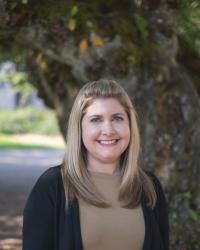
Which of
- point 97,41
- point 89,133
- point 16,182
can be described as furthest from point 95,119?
point 16,182

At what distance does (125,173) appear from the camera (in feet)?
10.3

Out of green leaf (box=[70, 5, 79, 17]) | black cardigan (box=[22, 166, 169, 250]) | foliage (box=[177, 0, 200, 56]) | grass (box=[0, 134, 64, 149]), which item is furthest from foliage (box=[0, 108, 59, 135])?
black cardigan (box=[22, 166, 169, 250])

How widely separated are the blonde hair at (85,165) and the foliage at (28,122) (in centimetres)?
3336

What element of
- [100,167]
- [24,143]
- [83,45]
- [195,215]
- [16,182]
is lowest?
[16,182]

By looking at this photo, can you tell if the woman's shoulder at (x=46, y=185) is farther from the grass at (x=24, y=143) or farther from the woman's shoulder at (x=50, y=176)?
the grass at (x=24, y=143)

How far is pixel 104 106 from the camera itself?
10.1 feet

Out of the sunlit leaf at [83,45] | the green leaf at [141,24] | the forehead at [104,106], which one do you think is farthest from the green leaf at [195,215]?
the forehead at [104,106]

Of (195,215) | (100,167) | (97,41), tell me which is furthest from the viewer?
(97,41)

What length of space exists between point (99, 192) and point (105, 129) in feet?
1.01

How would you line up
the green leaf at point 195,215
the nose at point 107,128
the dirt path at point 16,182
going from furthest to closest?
the dirt path at point 16,182 < the green leaf at point 195,215 < the nose at point 107,128

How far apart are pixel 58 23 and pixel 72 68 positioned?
706 millimetres

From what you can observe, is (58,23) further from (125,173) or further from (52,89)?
(125,173)

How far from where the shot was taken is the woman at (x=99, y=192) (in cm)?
294

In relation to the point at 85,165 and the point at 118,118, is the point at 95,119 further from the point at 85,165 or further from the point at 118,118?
the point at 85,165
